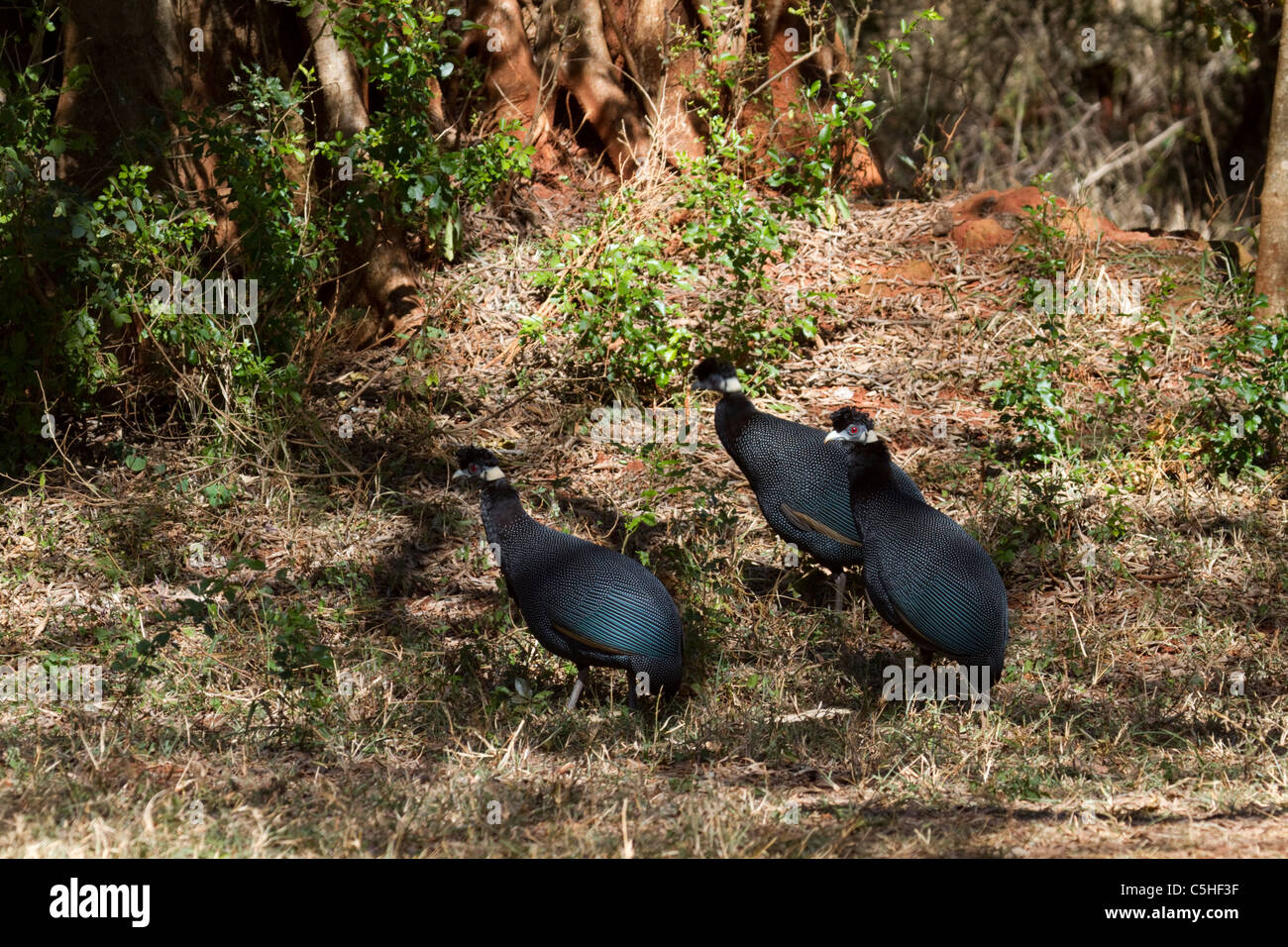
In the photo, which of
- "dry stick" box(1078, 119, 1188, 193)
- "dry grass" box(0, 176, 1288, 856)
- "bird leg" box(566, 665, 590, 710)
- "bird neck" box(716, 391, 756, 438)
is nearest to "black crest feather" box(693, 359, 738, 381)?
"bird neck" box(716, 391, 756, 438)

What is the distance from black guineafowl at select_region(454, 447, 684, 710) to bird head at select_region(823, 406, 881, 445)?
919 mm

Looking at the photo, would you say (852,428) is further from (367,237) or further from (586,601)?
(367,237)

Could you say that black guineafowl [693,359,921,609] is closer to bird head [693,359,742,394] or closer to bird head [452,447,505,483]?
bird head [693,359,742,394]

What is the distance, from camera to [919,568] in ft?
16.6

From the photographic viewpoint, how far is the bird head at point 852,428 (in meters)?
5.17

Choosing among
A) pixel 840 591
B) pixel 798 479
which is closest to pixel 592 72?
pixel 798 479

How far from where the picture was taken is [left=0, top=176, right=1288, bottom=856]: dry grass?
3988 mm

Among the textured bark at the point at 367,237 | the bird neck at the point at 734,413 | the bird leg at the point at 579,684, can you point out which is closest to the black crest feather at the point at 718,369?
the bird neck at the point at 734,413

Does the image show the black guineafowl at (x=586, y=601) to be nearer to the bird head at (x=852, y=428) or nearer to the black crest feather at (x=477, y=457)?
the black crest feather at (x=477, y=457)

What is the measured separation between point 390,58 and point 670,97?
279 cm

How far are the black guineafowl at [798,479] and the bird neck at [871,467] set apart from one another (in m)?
0.47

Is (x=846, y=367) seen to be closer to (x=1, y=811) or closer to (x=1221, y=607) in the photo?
(x=1221, y=607)

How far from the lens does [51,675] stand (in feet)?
17.5
